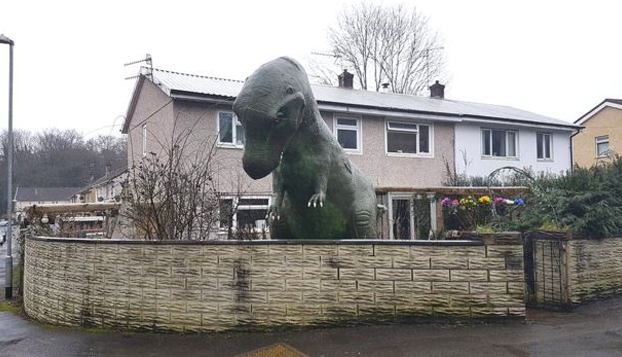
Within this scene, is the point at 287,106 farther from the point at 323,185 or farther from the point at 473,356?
the point at 473,356

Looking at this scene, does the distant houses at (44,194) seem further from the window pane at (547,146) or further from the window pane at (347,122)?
the window pane at (547,146)

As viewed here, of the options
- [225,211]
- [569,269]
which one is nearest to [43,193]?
[225,211]

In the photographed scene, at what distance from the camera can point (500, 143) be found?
76.3 ft

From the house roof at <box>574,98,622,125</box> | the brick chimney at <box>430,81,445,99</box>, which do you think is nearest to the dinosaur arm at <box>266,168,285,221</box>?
the brick chimney at <box>430,81,445,99</box>

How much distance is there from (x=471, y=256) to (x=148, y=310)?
3584mm

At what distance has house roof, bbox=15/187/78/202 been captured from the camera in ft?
262

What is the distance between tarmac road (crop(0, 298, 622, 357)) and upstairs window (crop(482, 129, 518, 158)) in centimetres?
→ 1737

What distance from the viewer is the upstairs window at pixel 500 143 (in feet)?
74.5

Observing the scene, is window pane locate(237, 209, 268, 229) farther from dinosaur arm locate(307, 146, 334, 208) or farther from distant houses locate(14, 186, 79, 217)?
distant houses locate(14, 186, 79, 217)

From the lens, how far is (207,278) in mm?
5742

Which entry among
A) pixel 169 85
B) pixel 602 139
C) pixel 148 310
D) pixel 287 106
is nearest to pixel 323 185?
pixel 287 106

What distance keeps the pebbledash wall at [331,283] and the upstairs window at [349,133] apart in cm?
1314

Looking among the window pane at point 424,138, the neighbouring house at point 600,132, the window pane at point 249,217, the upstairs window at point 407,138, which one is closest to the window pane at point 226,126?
the window pane at point 249,217

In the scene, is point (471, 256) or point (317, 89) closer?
point (471, 256)
